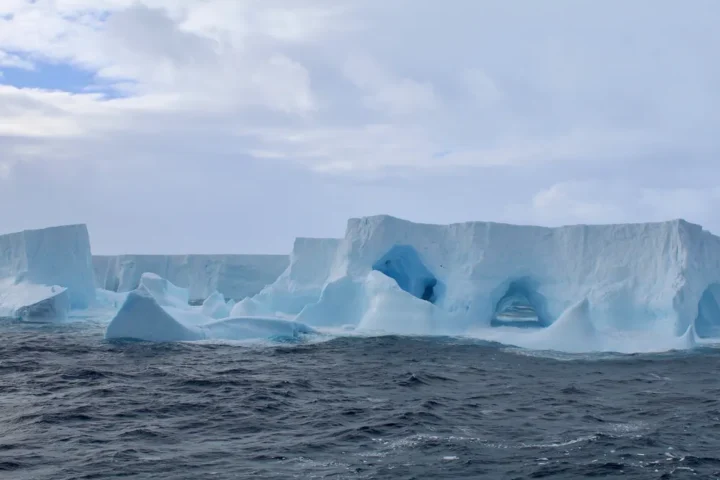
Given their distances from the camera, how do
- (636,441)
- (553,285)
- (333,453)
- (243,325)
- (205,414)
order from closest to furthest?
(333,453) < (636,441) < (205,414) < (243,325) < (553,285)

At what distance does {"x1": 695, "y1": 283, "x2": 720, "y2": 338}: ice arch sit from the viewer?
18688 mm

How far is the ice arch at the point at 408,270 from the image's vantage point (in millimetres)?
21484

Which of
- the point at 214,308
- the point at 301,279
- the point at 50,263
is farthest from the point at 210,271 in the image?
the point at 214,308

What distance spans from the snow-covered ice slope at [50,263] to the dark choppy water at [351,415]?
31.1 feet

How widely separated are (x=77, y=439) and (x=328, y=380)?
4.63m

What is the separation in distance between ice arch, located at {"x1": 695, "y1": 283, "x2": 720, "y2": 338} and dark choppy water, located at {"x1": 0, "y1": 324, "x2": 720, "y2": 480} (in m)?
5.25

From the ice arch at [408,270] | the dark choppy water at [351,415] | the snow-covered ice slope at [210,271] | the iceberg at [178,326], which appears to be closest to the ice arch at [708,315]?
the dark choppy water at [351,415]

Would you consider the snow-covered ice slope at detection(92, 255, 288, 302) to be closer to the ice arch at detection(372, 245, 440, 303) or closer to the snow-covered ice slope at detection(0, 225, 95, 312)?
the snow-covered ice slope at detection(0, 225, 95, 312)

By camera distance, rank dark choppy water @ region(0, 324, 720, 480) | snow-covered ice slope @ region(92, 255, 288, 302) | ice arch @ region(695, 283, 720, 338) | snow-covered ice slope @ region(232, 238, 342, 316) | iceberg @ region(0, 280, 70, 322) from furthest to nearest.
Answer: snow-covered ice slope @ region(92, 255, 288, 302) < snow-covered ice slope @ region(232, 238, 342, 316) < iceberg @ region(0, 280, 70, 322) < ice arch @ region(695, 283, 720, 338) < dark choppy water @ region(0, 324, 720, 480)

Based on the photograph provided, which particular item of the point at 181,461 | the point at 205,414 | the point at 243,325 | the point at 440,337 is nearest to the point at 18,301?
the point at 243,325

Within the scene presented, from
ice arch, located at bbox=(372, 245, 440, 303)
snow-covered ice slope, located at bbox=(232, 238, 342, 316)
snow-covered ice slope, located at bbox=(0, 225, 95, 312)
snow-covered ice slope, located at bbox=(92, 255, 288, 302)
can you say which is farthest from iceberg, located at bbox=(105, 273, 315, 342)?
snow-covered ice slope, located at bbox=(92, 255, 288, 302)

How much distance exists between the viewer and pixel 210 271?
32.8 m

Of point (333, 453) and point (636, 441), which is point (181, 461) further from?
point (636, 441)

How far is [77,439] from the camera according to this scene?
23.7ft
